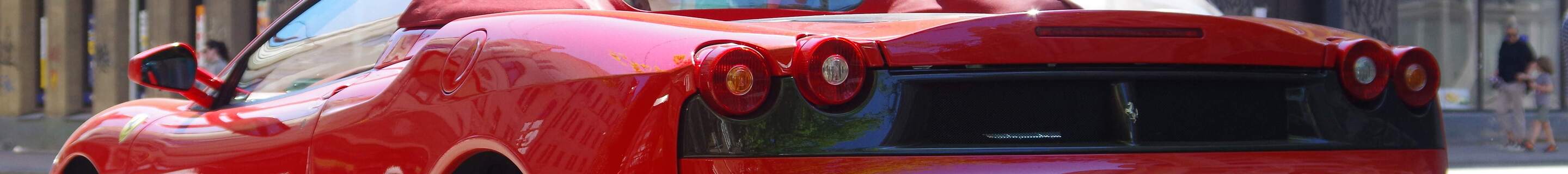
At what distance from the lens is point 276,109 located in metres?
2.95

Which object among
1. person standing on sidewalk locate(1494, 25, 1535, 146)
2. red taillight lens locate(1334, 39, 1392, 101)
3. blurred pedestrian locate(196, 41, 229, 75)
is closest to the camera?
red taillight lens locate(1334, 39, 1392, 101)

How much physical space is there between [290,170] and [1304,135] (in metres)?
1.60

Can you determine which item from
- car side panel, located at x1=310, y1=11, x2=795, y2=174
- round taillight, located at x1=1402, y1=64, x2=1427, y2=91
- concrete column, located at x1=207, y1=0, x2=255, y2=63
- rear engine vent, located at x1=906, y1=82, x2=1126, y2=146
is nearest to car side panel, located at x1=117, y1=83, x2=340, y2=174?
car side panel, located at x1=310, y1=11, x2=795, y2=174

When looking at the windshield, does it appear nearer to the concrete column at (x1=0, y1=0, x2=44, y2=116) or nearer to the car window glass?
the car window glass

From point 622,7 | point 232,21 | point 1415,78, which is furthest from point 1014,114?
point 232,21

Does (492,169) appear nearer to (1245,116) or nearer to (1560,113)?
(1245,116)

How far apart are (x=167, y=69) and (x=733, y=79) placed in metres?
A: 1.49

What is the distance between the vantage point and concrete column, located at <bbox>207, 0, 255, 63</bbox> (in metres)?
14.3

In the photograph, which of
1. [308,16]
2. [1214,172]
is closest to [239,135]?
[308,16]

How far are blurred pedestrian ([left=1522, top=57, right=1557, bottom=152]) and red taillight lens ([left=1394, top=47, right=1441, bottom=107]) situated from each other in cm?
933

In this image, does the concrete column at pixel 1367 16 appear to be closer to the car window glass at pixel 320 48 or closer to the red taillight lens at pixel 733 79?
the car window glass at pixel 320 48

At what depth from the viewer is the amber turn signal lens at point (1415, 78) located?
8.38 ft

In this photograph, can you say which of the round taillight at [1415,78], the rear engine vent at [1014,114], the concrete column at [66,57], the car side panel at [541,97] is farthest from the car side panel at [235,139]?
the concrete column at [66,57]

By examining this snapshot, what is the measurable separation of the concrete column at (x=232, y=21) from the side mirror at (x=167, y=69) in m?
11.6
